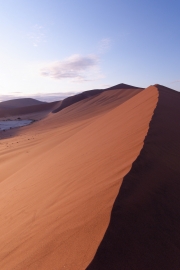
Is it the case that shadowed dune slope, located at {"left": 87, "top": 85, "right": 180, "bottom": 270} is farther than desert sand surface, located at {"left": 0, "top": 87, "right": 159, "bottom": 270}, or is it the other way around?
desert sand surface, located at {"left": 0, "top": 87, "right": 159, "bottom": 270}

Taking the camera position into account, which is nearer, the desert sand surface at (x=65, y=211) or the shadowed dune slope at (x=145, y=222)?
the shadowed dune slope at (x=145, y=222)

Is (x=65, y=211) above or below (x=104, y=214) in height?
below

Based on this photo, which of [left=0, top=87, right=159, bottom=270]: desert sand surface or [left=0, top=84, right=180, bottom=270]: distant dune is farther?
[left=0, top=87, right=159, bottom=270]: desert sand surface

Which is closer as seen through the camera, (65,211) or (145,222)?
(145,222)

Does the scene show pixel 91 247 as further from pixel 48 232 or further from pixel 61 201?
pixel 61 201

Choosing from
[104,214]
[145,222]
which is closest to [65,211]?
[104,214]

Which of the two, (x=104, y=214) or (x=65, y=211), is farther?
(x=65, y=211)

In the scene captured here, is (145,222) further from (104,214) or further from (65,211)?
(65,211)

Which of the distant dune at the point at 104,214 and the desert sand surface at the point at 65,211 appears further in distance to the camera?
the desert sand surface at the point at 65,211
